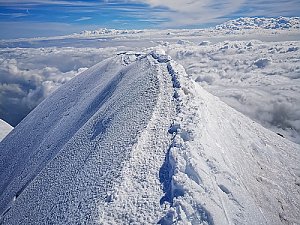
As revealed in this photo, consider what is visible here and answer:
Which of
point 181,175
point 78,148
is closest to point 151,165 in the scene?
point 181,175

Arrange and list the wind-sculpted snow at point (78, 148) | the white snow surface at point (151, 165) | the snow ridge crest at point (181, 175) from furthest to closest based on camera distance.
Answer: the wind-sculpted snow at point (78, 148)
the white snow surface at point (151, 165)
the snow ridge crest at point (181, 175)

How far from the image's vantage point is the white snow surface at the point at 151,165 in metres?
11.8

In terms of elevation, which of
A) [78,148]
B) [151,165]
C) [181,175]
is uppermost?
[181,175]

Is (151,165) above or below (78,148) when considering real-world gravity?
above

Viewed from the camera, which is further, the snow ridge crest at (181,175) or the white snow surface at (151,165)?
the white snow surface at (151,165)

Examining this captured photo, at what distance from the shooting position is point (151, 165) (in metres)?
13.6

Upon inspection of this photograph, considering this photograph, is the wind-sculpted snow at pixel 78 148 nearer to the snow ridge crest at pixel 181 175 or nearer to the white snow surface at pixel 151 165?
the white snow surface at pixel 151 165

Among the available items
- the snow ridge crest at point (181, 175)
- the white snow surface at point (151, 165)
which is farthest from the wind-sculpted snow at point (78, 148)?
the snow ridge crest at point (181, 175)

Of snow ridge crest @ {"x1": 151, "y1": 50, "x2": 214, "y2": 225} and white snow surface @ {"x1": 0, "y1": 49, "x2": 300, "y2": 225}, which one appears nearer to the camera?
snow ridge crest @ {"x1": 151, "y1": 50, "x2": 214, "y2": 225}

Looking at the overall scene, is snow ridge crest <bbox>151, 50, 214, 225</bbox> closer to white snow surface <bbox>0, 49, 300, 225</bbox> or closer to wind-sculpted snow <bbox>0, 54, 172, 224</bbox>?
white snow surface <bbox>0, 49, 300, 225</bbox>

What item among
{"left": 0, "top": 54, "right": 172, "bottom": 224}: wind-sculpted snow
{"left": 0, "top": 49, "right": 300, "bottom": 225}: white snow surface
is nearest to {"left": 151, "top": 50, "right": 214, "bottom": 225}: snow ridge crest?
{"left": 0, "top": 49, "right": 300, "bottom": 225}: white snow surface

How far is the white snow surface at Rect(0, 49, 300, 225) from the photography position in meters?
11.8

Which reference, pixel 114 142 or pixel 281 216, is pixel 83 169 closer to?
pixel 114 142

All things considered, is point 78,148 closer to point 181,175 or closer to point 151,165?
point 151,165
